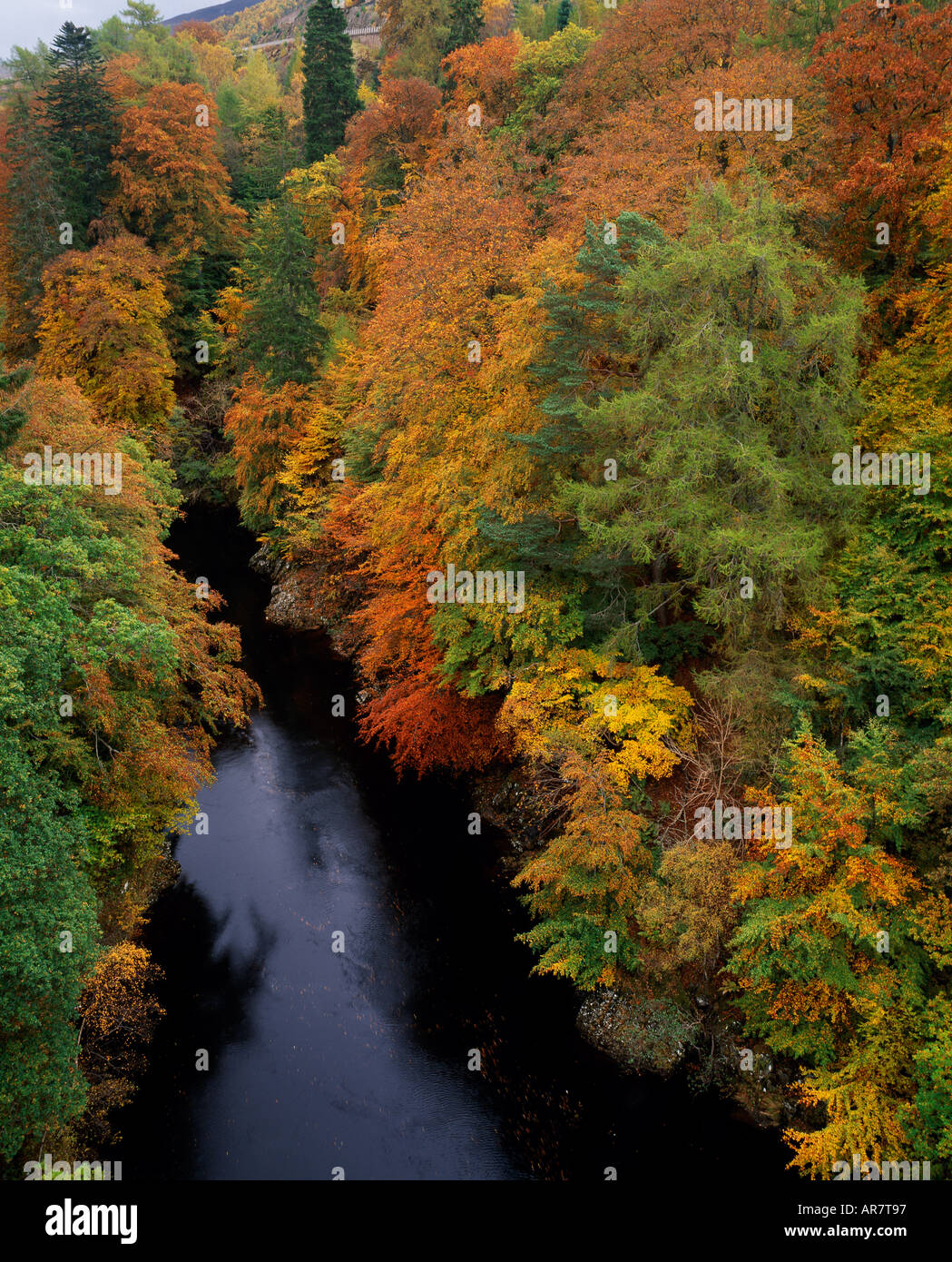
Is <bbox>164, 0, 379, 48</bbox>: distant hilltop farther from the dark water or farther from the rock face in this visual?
the dark water

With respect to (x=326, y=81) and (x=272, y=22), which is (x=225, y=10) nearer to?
(x=272, y=22)

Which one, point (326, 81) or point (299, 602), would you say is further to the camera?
point (326, 81)

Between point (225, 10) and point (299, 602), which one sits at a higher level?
point (225, 10)

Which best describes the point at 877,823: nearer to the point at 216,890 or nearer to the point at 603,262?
the point at 603,262

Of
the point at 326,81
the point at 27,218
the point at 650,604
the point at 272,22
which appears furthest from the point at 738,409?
the point at 272,22

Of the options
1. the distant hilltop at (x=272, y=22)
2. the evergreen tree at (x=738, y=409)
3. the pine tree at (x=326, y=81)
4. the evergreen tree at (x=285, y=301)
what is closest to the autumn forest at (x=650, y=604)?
the evergreen tree at (x=738, y=409)

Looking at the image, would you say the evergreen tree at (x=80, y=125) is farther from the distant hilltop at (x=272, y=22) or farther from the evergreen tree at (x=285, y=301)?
the distant hilltop at (x=272, y=22)
